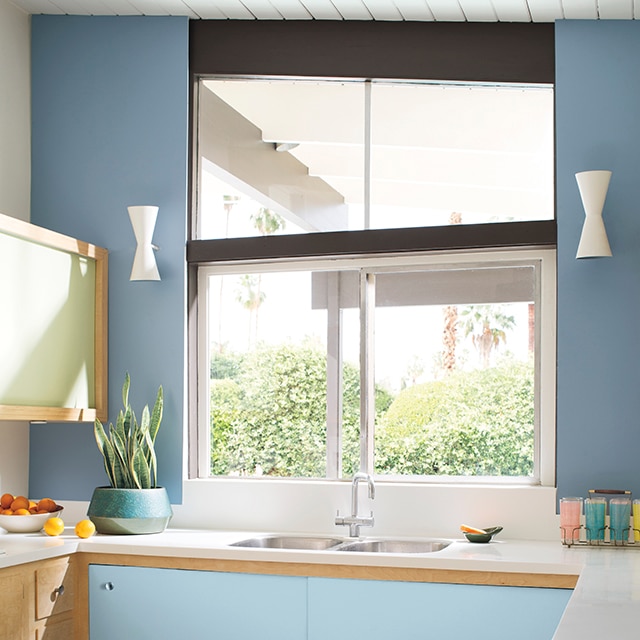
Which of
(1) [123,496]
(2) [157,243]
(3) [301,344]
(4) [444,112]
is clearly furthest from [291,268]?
(1) [123,496]

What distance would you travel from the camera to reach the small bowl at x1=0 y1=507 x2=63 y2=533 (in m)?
3.86

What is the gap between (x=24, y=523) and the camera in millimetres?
3875

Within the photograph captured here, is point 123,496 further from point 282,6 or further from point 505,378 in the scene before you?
point 282,6

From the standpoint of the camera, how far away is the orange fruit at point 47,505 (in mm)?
3980

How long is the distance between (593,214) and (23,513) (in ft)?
8.06

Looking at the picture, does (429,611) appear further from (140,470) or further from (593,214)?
(593,214)

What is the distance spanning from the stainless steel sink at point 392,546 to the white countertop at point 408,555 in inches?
4.1

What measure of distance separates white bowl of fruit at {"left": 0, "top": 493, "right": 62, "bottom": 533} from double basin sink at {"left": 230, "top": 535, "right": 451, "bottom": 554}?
2.62 feet

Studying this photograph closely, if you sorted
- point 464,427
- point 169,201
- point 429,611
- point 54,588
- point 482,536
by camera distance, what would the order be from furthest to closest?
point 169,201 < point 464,427 < point 482,536 < point 54,588 < point 429,611

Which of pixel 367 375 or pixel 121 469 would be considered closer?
pixel 121 469

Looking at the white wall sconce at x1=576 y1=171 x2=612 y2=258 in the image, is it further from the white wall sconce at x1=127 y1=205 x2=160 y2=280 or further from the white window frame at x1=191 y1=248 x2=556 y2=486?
the white wall sconce at x1=127 y1=205 x2=160 y2=280

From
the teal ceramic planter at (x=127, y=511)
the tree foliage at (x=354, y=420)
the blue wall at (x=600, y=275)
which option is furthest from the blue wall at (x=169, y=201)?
the teal ceramic planter at (x=127, y=511)

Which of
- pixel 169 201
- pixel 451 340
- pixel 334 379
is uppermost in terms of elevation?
pixel 169 201

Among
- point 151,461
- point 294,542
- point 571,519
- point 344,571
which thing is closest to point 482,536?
point 571,519
